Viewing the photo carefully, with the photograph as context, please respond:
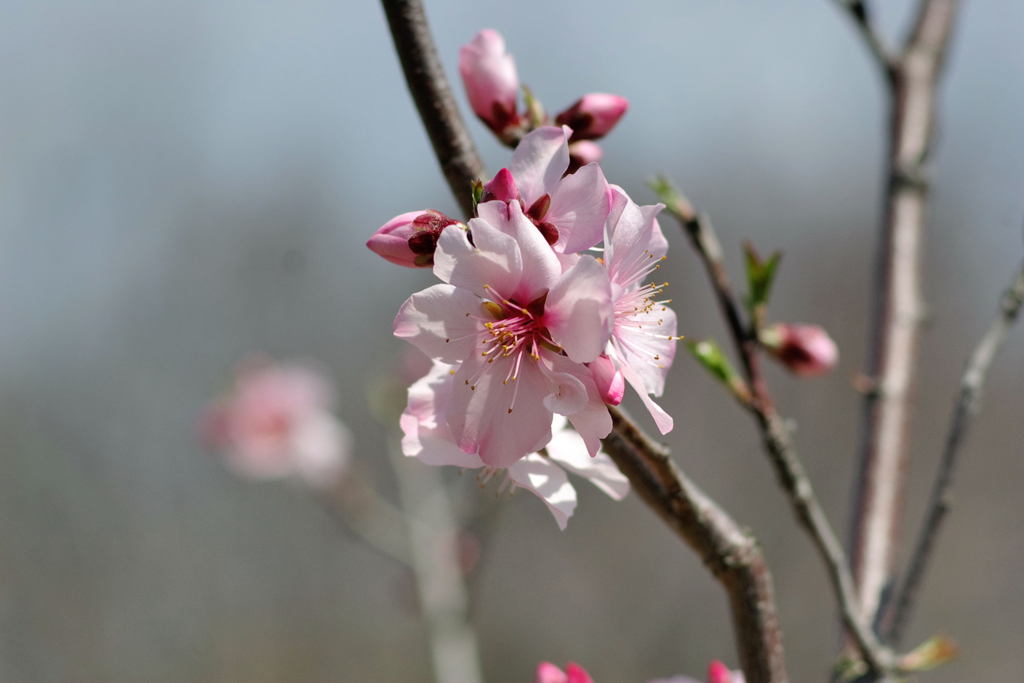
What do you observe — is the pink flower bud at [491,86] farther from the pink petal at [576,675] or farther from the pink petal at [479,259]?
the pink petal at [576,675]

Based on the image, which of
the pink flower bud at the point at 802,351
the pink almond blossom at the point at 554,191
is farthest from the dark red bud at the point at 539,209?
the pink flower bud at the point at 802,351

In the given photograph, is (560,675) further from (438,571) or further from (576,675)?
(438,571)

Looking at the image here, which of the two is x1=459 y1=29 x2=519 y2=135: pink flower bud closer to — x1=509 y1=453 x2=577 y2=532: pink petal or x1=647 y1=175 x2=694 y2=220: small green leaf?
x1=647 y1=175 x2=694 y2=220: small green leaf

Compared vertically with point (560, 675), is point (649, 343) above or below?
above

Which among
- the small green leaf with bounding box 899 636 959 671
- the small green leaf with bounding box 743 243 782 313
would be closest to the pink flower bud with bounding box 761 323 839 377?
the small green leaf with bounding box 743 243 782 313

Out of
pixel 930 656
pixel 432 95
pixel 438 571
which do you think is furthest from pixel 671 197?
pixel 438 571

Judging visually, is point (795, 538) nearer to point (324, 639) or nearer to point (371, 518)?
point (371, 518)
